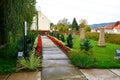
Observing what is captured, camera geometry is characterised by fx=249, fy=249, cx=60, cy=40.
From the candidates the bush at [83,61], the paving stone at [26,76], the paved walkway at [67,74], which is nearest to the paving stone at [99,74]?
the paved walkway at [67,74]

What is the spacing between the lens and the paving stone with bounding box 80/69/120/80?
9195mm

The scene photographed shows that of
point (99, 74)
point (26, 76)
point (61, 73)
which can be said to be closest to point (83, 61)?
point (99, 74)

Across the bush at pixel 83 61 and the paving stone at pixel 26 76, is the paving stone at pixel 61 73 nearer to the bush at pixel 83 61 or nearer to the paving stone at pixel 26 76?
the paving stone at pixel 26 76

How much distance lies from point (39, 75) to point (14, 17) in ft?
11.5

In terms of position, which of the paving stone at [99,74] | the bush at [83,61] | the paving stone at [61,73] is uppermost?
the bush at [83,61]

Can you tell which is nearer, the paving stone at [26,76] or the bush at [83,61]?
the paving stone at [26,76]

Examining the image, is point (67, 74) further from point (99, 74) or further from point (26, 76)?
point (26, 76)

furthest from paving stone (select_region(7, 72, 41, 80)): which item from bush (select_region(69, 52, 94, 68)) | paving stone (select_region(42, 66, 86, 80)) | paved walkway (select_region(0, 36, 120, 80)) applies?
bush (select_region(69, 52, 94, 68))

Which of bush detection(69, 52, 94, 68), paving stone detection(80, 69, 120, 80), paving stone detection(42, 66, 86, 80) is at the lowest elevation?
paving stone detection(80, 69, 120, 80)

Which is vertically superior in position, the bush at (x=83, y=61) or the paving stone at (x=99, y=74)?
the bush at (x=83, y=61)

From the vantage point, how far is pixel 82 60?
11.5 m

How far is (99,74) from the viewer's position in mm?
9914

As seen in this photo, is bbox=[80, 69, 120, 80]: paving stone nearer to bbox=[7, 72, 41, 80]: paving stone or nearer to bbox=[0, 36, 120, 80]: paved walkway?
bbox=[0, 36, 120, 80]: paved walkway

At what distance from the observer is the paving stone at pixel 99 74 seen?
9.20m
